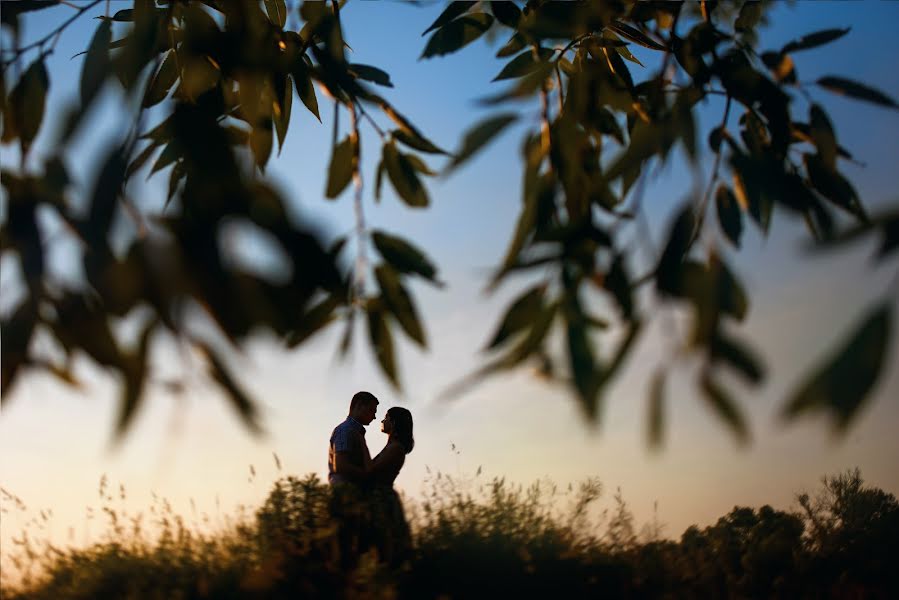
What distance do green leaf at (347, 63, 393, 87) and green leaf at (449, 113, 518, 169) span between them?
1.55 ft

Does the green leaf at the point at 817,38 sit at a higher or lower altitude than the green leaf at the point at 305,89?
lower

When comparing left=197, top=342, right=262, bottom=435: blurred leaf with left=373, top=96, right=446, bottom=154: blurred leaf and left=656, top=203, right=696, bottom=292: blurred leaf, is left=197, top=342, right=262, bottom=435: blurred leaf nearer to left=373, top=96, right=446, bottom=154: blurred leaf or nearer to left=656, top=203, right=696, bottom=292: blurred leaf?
left=656, top=203, right=696, bottom=292: blurred leaf

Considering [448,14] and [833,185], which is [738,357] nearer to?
[833,185]

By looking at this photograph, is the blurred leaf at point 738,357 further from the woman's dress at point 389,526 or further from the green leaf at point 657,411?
the woman's dress at point 389,526

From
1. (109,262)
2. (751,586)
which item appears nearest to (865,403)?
(109,262)

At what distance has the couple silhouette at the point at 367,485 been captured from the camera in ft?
10.5

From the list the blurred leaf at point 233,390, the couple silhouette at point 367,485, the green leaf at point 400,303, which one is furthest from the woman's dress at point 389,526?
the blurred leaf at point 233,390

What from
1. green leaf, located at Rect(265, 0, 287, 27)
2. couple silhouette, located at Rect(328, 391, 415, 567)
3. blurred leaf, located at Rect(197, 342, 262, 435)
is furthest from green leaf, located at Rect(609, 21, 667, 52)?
couple silhouette, located at Rect(328, 391, 415, 567)

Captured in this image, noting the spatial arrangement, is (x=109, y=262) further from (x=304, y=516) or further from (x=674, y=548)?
(x=674, y=548)

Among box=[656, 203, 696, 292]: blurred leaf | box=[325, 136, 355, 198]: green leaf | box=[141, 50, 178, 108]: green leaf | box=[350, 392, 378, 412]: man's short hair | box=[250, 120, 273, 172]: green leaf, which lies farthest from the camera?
box=[350, 392, 378, 412]: man's short hair

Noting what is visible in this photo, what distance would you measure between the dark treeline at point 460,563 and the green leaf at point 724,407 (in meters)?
1.66

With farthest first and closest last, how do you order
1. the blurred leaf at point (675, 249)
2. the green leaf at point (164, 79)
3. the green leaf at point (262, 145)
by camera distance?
1. the green leaf at point (164, 79)
2. the green leaf at point (262, 145)
3. the blurred leaf at point (675, 249)

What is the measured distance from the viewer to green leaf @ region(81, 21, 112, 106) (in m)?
1.60

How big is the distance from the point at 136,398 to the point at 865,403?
3.02ft
